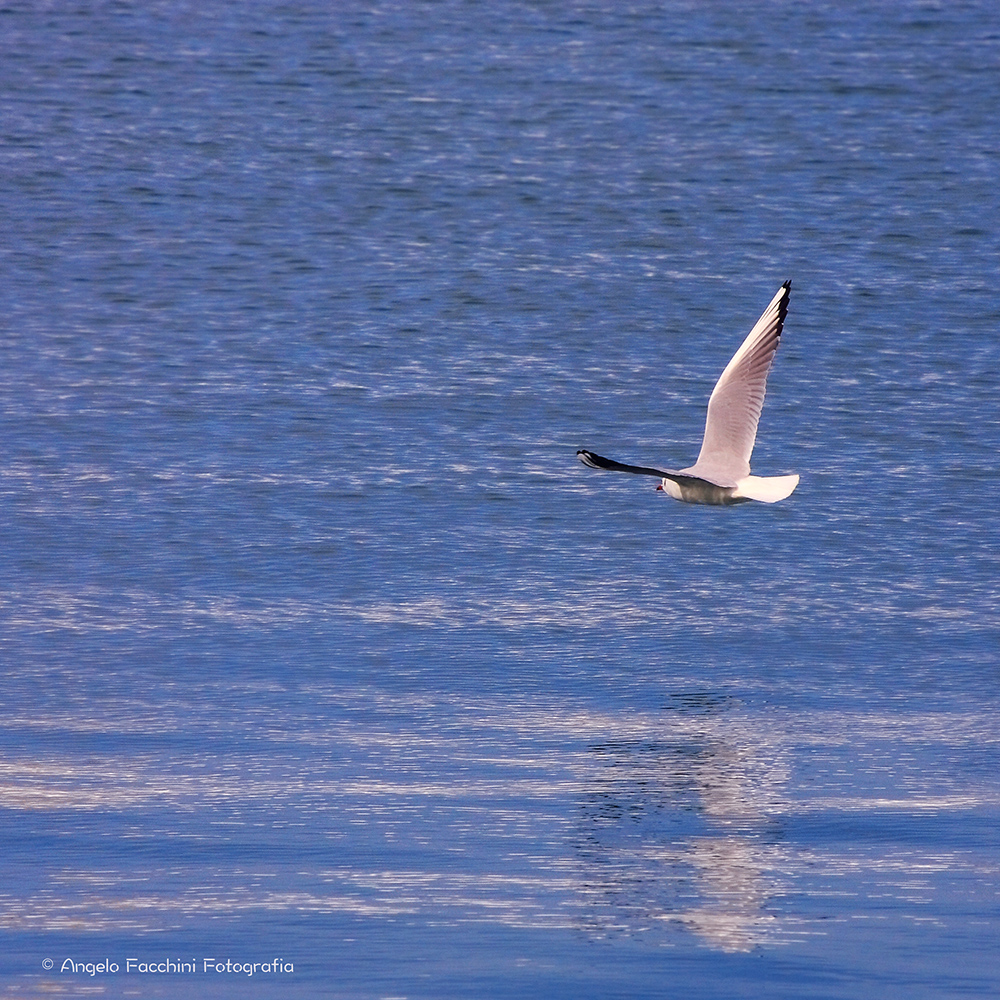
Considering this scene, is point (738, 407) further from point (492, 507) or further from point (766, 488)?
point (492, 507)

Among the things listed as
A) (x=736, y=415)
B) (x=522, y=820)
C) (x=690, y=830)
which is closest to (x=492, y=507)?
(x=736, y=415)

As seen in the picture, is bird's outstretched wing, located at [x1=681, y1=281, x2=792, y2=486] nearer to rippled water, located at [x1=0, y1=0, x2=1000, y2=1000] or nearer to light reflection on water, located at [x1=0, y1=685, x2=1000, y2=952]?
rippled water, located at [x1=0, y1=0, x2=1000, y2=1000]

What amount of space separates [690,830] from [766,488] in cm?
228

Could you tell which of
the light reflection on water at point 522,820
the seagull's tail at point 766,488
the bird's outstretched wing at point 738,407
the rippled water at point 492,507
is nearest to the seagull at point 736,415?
the bird's outstretched wing at point 738,407

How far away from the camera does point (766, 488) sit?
32.1ft

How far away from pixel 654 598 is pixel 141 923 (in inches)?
200

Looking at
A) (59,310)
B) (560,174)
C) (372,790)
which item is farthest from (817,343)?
(372,790)

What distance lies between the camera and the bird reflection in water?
23.4 feet

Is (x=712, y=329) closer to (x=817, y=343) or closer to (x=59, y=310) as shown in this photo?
(x=817, y=343)

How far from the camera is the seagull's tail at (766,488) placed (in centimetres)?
966

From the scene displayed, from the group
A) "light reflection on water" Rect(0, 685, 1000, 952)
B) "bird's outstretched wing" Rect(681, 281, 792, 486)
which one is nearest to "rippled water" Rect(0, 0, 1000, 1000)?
"light reflection on water" Rect(0, 685, 1000, 952)

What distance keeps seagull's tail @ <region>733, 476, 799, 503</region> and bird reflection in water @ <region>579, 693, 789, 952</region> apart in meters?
1.04

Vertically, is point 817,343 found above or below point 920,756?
above

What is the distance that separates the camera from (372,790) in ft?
27.9
